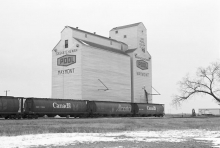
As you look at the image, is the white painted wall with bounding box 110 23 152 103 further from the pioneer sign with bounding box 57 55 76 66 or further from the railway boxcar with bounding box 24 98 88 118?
the railway boxcar with bounding box 24 98 88 118

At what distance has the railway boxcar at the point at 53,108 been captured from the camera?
37.5 metres

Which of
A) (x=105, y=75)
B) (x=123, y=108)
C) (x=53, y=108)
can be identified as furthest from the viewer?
(x=105, y=75)

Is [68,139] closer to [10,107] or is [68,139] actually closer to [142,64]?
[10,107]

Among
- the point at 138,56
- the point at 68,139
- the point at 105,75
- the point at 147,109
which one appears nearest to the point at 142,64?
the point at 138,56

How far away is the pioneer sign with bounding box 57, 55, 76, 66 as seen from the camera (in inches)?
2484

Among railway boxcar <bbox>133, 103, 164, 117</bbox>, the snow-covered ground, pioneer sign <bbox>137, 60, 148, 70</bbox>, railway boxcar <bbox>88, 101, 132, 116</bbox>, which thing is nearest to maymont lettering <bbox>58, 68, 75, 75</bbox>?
railway boxcar <bbox>88, 101, 132, 116</bbox>

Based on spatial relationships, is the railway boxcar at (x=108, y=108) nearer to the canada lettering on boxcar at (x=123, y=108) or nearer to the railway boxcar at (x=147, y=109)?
the canada lettering on boxcar at (x=123, y=108)

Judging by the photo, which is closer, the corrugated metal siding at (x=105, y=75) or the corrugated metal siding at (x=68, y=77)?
the corrugated metal siding at (x=68, y=77)

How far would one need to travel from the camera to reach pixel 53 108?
40094 millimetres

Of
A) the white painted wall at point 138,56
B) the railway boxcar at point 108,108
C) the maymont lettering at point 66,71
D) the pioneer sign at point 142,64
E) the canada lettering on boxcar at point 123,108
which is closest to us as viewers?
the railway boxcar at point 108,108

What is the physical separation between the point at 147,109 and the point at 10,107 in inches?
1208

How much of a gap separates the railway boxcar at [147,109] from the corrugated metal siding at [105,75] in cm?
1040

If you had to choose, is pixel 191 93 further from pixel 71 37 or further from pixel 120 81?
pixel 71 37

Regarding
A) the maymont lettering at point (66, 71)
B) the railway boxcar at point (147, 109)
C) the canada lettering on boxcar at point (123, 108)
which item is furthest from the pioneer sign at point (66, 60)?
the railway boxcar at point (147, 109)
